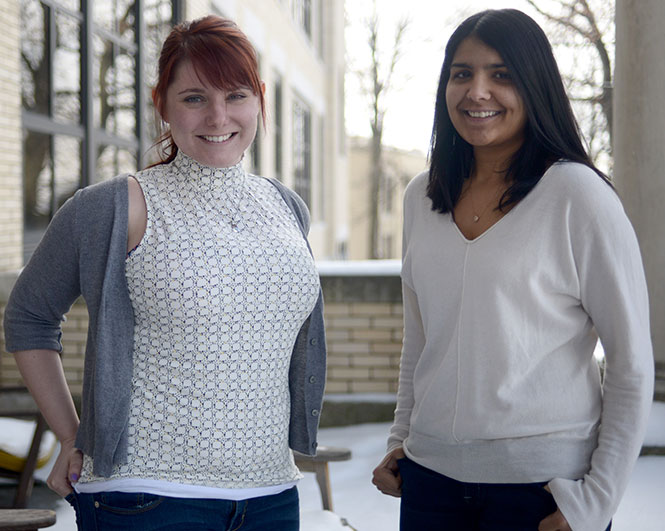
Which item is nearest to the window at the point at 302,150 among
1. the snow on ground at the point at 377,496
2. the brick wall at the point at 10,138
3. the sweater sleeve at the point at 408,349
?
the brick wall at the point at 10,138

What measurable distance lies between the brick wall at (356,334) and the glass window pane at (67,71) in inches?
78.7

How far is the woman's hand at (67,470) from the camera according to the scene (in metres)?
1.73

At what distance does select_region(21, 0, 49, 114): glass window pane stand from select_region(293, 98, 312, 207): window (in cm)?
1188

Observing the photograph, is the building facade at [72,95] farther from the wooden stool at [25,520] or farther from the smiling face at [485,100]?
the wooden stool at [25,520]

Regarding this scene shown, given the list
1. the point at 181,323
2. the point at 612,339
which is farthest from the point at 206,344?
the point at 612,339

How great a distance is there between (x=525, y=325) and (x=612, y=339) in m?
0.18

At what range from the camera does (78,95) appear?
7.05 metres

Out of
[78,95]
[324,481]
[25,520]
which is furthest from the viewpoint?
[78,95]

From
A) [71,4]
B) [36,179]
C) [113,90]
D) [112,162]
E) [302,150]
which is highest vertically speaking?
[71,4]

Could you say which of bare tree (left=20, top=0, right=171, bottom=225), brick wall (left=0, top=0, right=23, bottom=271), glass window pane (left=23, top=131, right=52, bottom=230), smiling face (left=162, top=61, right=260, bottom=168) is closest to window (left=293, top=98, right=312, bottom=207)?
bare tree (left=20, top=0, right=171, bottom=225)

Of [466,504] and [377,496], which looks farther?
[377,496]

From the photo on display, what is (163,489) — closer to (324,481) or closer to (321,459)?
(321,459)

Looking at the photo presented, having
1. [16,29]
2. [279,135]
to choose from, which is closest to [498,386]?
[16,29]

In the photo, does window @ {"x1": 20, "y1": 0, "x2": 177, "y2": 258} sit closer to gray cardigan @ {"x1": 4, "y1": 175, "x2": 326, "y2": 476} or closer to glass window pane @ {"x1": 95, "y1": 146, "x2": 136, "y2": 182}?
glass window pane @ {"x1": 95, "y1": 146, "x2": 136, "y2": 182}
